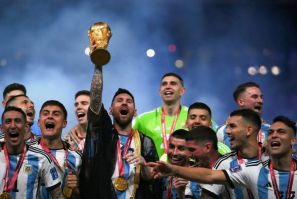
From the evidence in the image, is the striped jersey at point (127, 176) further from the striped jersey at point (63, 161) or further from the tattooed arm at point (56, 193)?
the tattooed arm at point (56, 193)

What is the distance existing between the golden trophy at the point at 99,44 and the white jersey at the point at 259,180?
3.54ft

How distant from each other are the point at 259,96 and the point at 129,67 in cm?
374

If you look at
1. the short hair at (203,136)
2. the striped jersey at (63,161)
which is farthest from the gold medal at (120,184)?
the short hair at (203,136)

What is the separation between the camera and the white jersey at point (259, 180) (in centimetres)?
521

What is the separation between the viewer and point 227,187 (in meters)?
5.64

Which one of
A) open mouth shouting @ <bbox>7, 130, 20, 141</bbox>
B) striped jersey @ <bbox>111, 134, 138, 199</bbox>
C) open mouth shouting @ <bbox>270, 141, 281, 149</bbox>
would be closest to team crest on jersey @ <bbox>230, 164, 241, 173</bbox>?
open mouth shouting @ <bbox>270, 141, 281, 149</bbox>

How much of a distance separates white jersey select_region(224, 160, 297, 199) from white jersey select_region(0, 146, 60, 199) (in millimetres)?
1336

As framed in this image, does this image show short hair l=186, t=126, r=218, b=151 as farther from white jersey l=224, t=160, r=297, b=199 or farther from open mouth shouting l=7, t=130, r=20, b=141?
open mouth shouting l=7, t=130, r=20, b=141

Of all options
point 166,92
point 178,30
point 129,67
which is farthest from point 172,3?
point 166,92

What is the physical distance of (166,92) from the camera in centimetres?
721

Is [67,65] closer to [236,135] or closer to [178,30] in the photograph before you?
[178,30]

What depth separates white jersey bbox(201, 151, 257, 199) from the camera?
5551 mm

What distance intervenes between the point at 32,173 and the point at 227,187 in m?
1.37

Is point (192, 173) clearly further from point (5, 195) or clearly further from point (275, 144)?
point (5, 195)
